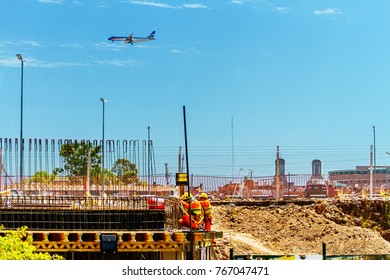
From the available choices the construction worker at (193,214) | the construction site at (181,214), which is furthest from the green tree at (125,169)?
the construction worker at (193,214)

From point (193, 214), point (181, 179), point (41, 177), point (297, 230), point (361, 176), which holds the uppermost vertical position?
point (361, 176)

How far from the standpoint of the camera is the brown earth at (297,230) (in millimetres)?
31047

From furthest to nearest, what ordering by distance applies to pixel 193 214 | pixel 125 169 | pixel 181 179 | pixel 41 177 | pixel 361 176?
pixel 361 176 < pixel 125 169 < pixel 41 177 < pixel 193 214 < pixel 181 179

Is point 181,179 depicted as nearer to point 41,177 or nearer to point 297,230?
point 41,177

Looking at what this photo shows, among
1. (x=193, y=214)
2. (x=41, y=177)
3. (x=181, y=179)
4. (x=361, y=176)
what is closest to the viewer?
(x=181, y=179)

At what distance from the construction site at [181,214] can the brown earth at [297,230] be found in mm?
39

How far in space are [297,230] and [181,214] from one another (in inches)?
547

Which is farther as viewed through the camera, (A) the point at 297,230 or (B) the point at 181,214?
(A) the point at 297,230

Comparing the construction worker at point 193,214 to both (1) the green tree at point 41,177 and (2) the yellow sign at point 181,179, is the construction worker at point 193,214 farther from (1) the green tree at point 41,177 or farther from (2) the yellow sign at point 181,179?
(1) the green tree at point 41,177

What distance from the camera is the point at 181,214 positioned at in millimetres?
21969

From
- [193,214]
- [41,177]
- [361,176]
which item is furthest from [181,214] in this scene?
[361,176]

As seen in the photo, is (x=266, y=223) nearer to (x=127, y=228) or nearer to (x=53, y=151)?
(x=53, y=151)
